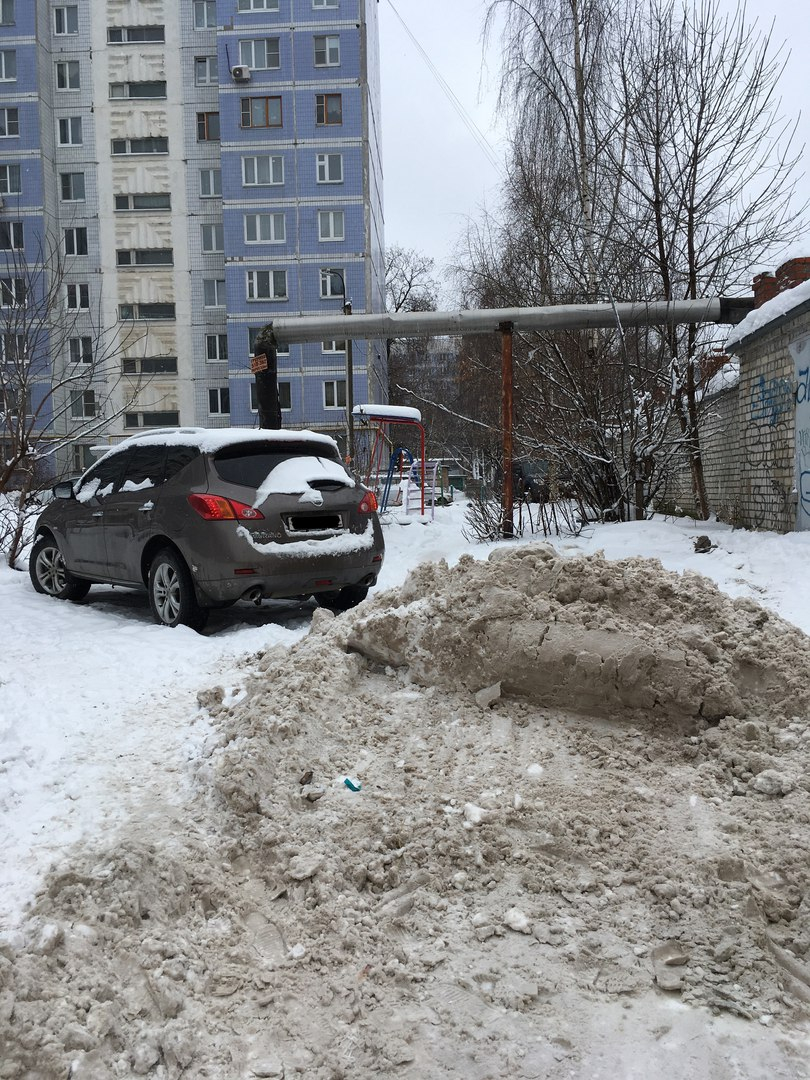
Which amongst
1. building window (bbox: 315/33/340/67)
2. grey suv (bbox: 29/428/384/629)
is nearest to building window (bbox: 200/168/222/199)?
building window (bbox: 315/33/340/67)

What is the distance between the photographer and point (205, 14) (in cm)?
3825

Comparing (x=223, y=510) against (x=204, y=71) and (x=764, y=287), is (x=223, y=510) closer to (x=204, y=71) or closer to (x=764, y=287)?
(x=764, y=287)

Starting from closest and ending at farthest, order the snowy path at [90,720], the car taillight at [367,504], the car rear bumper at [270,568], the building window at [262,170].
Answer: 1. the snowy path at [90,720]
2. the car rear bumper at [270,568]
3. the car taillight at [367,504]
4. the building window at [262,170]

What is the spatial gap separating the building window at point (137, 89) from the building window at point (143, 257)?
720cm

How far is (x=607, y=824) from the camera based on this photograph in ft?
10.2

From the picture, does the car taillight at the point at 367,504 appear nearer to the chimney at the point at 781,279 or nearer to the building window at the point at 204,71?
the chimney at the point at 781,279

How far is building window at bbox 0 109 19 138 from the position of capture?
124ft

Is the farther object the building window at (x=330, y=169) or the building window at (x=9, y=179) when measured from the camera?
the building window at (x=9, y=179)

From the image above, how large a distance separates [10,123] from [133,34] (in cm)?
720

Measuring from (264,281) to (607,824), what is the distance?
3781 cm

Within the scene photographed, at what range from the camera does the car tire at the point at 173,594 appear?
6.61 m

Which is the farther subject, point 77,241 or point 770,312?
point 77,241

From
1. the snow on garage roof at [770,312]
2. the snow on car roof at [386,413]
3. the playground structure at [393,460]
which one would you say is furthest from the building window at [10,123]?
the snow on garage roof at [770,312]

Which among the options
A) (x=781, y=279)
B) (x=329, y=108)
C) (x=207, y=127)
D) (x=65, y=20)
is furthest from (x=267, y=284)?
(x=781, y=279)
